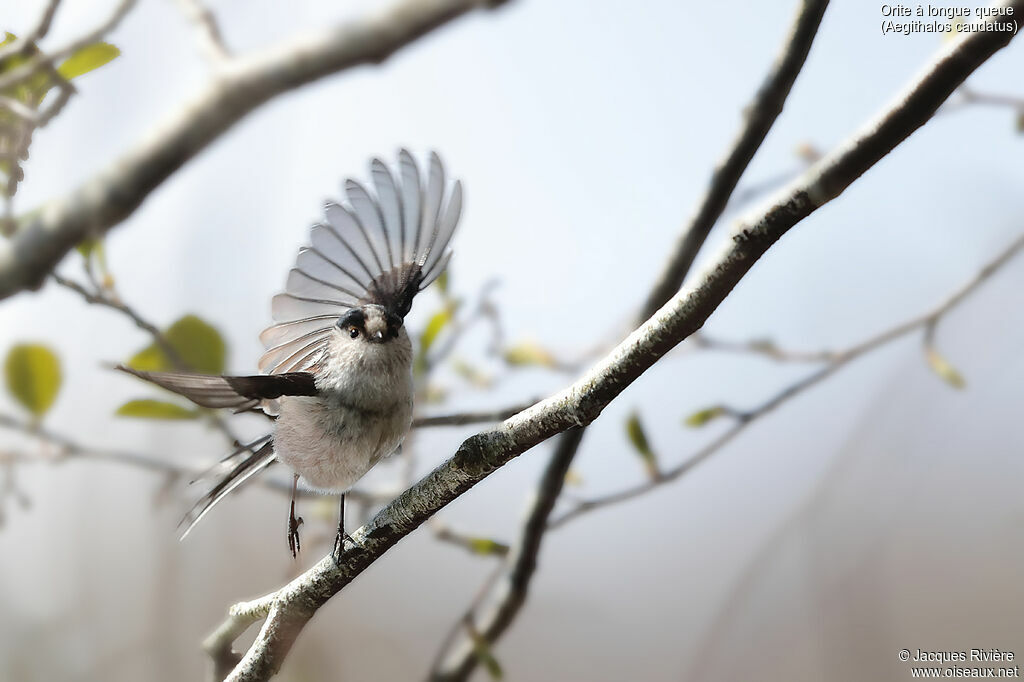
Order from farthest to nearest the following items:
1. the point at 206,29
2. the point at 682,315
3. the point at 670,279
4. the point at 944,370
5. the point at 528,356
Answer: the point at 528,356 → the point at 944,370 → the point at 670,279 → the point at 206,29 → the point at 682,315

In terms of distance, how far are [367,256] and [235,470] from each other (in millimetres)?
121

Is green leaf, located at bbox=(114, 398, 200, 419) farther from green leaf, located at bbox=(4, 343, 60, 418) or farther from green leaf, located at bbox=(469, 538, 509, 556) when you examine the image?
green leaf, located at bbox=(469, 538, 509, 556)

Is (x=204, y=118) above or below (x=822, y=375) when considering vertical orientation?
above

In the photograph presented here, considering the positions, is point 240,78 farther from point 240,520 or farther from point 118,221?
point 240,520

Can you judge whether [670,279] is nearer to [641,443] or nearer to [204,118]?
[641,443]

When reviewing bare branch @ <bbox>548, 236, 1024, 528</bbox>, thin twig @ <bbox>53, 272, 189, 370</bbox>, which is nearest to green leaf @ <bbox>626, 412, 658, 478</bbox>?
bare branch @ <bbox>548, 236, 1024, 528</bbox>

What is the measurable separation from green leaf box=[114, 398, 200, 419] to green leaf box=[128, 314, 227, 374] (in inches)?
0.7

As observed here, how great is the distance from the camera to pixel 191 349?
16.8 inches

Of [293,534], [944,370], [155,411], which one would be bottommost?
[944,370]

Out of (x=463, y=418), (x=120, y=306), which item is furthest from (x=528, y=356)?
(x=120, y=306)

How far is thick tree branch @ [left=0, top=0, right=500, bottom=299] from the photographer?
0.71 feet

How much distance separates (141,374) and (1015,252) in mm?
481

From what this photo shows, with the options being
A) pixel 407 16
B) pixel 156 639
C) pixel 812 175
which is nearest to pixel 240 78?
pixel 407 16

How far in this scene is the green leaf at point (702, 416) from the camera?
473 millimetres
